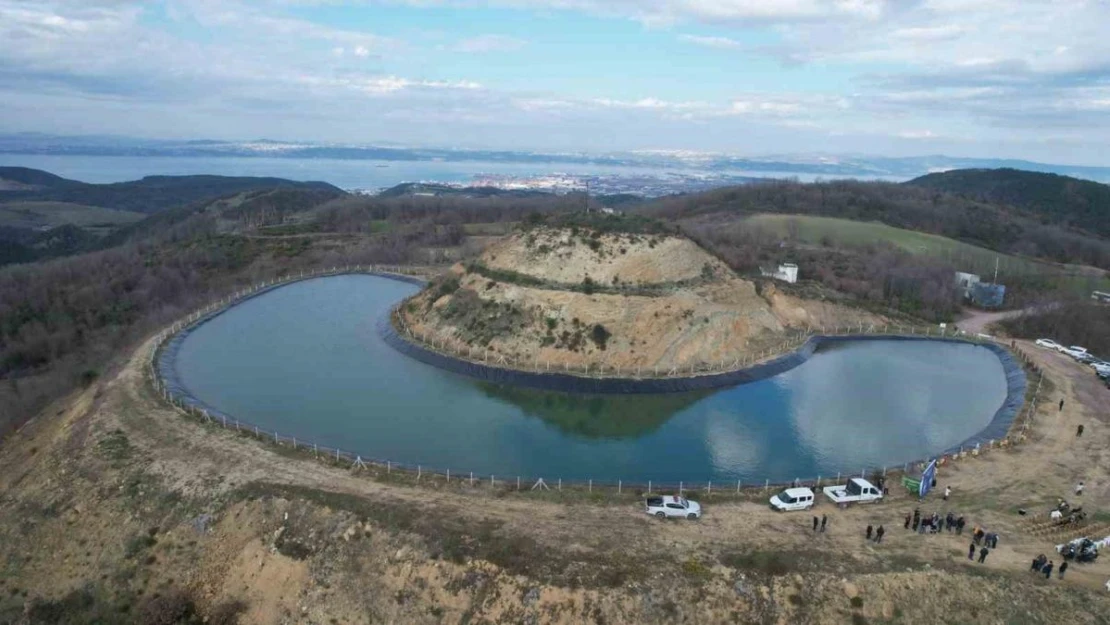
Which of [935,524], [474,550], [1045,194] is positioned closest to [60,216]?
[474,550]

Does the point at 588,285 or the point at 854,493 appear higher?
the point at 588,285

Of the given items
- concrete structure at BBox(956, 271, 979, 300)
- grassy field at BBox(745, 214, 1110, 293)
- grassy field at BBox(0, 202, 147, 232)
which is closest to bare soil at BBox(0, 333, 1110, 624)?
concrete structure at BBox(956, 271, 979, 300)

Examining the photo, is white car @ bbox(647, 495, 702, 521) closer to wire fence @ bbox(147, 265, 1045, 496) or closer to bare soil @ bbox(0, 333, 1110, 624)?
bare soil @ bbox(0, 333, 1110, 624)

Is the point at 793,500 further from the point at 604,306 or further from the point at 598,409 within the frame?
the point at 604,306

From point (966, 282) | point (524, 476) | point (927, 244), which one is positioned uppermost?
point (927, 244)

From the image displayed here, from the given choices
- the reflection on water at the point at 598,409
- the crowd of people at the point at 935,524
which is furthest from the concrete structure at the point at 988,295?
the crowd of people at the point at 935,524

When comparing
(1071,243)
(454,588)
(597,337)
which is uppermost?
(1071,243)

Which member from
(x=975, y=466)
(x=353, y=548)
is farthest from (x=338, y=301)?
(x=975, y=466)

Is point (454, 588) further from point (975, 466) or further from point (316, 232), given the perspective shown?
point (316, 232)
